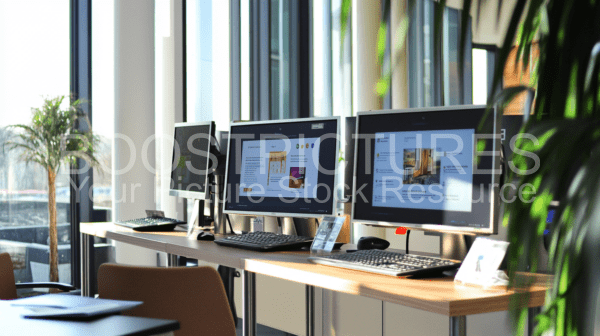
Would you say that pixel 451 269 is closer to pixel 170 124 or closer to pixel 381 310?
pixel 381 310

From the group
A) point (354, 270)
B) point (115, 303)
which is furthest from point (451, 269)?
point (115, 303)

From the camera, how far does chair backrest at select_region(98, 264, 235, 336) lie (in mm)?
1645

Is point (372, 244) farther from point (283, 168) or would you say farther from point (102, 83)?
point (102, 83)

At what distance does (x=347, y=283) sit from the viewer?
157cm

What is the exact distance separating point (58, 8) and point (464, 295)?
4.91m

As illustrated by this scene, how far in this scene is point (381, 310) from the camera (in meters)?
2.62

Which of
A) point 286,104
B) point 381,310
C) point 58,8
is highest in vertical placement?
point 58,8

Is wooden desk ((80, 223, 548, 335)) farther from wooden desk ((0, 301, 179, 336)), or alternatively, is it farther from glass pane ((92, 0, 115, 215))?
glass pane ((92, 0, 115, 215))

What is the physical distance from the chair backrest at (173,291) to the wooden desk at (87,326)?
44 cm

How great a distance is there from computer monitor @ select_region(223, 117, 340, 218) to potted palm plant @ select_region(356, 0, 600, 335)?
1.75 m

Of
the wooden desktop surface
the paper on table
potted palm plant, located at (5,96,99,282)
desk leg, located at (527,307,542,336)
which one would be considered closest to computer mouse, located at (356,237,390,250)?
the wooden desktop surface

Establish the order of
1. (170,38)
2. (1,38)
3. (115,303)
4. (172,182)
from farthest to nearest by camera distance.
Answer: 1. (170,38)
2. (1,38)
3. (172,182)
4. (115,303)

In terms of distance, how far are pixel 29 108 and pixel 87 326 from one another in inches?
169

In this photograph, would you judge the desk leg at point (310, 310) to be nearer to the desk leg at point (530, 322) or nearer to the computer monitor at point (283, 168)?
the computer monitor at point (283, 168)
